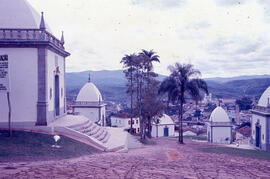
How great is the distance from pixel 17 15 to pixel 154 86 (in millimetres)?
15207

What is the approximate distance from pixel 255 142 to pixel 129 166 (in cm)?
2301

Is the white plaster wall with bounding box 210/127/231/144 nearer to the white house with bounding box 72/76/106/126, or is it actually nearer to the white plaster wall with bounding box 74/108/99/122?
the white house with bounding box 72/76/106/126

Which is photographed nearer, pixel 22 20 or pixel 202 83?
pixel 22 20

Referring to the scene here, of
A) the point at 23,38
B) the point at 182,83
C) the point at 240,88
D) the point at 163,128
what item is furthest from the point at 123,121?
the point at 240,88

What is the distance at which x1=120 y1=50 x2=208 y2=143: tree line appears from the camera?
78.3ft

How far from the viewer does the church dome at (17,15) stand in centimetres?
1536

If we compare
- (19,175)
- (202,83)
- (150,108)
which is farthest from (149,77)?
(19,175)

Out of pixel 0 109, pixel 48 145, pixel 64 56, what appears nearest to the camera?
pixel 48 145

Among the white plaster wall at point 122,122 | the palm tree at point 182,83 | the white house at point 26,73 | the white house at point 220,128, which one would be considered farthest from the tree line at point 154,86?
the white plaster wall at point 122,122

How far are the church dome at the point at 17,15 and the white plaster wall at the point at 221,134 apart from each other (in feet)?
85.3

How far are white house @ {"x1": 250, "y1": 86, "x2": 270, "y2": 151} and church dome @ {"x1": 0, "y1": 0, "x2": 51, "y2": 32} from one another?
20.8 metres

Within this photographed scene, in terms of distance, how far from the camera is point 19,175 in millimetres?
6719

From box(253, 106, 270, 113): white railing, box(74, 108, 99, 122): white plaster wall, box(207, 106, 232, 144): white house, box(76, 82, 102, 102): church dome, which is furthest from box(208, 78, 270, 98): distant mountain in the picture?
box(74, 108, 99, 122): white plaster wall

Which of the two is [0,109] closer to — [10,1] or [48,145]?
[48,145]
